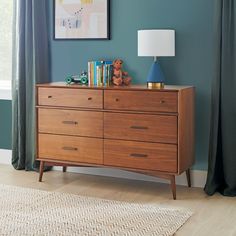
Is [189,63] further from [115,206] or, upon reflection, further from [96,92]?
[115,206]

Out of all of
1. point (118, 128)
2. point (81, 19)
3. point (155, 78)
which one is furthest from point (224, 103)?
point (81, 19)

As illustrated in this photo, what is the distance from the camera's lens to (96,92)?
4.43m

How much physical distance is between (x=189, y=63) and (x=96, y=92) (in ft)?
2.76

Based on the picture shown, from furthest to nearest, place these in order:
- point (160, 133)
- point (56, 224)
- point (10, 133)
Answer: point (10, 133) → point (160, 133) → point (56, 224)

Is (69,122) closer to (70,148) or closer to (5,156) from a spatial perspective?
(70,148)

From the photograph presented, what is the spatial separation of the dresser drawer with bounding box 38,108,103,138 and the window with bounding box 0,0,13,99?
0.98 meters

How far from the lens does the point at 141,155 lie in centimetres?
430

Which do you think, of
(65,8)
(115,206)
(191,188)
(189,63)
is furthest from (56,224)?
(65,8)

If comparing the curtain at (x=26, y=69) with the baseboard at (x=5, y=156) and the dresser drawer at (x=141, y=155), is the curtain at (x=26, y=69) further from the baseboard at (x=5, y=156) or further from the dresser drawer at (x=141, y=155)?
the dresser drawer at (x=141, y=155)

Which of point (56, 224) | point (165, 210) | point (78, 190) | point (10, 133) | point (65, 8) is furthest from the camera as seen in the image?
point (10, 133)

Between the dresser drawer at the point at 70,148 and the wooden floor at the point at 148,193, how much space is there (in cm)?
25

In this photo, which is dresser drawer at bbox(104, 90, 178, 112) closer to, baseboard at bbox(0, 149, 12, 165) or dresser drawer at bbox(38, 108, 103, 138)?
dresser drawer at bbox(38, 108, 103, 138)

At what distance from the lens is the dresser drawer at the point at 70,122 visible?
4.46 metres

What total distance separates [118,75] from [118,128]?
20.2 inches
